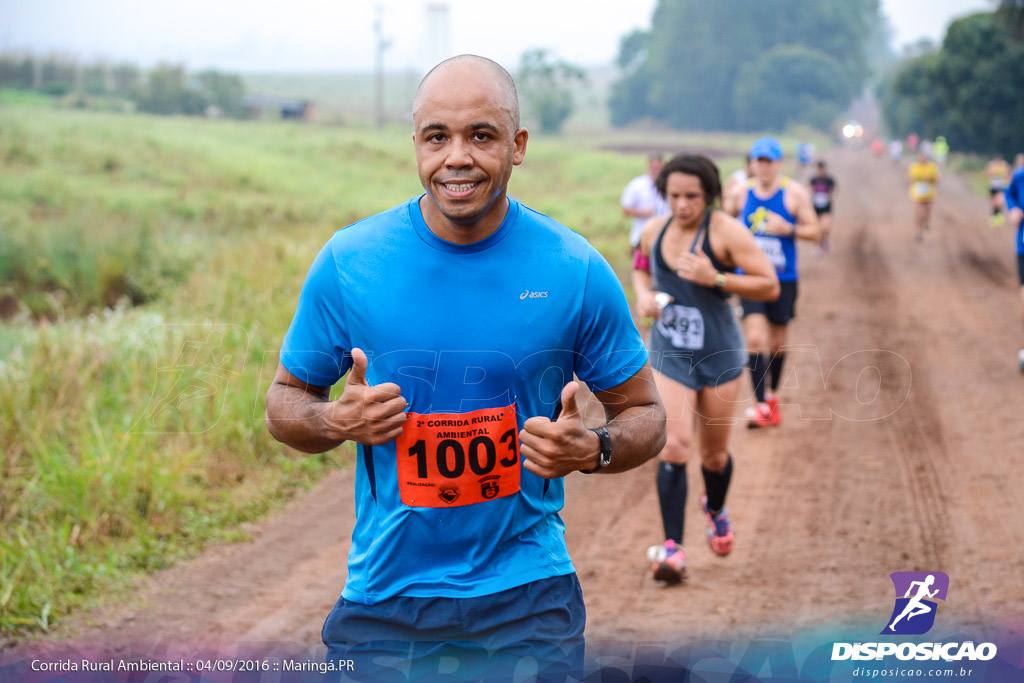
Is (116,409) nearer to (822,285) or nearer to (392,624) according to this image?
(392,624)

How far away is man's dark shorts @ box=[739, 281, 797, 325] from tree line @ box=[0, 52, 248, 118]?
2288 inches

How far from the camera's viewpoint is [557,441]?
2.26 metres

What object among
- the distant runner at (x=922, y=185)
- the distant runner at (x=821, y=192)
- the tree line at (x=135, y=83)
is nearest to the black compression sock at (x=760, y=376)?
the distant runner at (x=821, y=192)

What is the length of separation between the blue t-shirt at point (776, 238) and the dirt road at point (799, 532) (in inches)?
52.1

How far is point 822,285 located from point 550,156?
32.4 metres

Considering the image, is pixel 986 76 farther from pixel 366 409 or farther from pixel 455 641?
pixel 366 409

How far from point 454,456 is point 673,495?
3.08 metres

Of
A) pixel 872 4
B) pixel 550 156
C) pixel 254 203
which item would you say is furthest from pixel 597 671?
pixel 872 4

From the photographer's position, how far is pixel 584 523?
6.29 metres

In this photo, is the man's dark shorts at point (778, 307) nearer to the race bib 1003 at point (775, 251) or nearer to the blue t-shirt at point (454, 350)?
the race bib 1003 at point (775, 251)

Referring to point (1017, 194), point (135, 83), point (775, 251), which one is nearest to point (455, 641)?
point (775, 251)

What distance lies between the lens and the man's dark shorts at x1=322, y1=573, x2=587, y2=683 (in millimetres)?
2451

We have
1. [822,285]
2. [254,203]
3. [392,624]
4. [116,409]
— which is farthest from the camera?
[254,203]

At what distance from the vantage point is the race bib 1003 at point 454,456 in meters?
2.46
